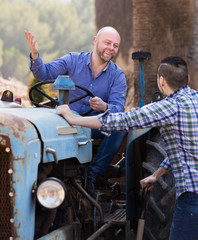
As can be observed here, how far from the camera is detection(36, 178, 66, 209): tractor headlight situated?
7.92 ft

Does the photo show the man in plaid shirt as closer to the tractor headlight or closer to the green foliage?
the tractor headlight

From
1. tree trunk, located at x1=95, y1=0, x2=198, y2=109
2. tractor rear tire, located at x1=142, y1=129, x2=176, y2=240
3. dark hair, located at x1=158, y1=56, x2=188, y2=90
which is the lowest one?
tractor rear tire, located at x1=142, y1=129, x2=176, y2=240

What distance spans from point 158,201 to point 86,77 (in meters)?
1.11

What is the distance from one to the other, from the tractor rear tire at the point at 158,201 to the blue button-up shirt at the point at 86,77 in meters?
0.43

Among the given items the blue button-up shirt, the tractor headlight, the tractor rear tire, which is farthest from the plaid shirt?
the blue button-up shirt

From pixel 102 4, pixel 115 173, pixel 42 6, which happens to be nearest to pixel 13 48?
pixel 42 6

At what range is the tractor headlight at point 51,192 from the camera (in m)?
2.41

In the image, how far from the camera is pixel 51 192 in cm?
244

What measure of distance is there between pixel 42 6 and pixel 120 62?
60216 mm

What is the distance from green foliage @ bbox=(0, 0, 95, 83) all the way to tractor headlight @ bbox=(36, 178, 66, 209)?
53.1 metres

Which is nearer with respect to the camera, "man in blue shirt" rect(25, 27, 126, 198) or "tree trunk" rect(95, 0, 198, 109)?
"man in blue shirt" rect(25, 27, 126, 198)

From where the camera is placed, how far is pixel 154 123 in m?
2.72

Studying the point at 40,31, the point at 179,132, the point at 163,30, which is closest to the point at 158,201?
the point at 179,132

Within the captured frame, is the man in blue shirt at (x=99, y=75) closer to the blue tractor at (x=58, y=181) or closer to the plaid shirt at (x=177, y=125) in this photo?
the blue tractor at (x=58, y=181)
